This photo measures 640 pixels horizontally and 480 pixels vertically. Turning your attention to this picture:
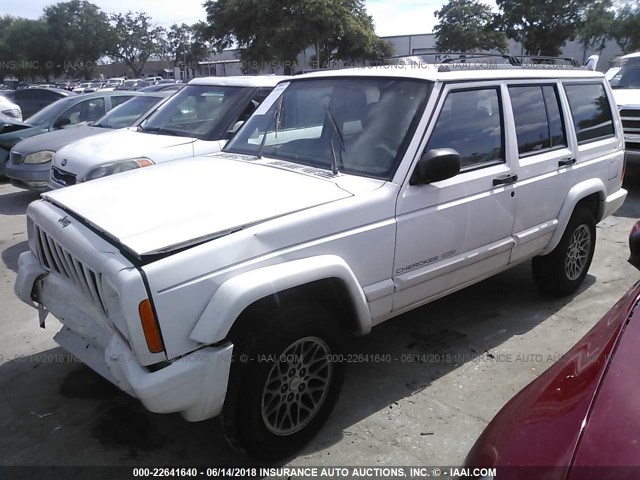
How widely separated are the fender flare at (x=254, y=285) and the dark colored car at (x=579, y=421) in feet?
3.56

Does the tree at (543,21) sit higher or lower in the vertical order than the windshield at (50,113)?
higher

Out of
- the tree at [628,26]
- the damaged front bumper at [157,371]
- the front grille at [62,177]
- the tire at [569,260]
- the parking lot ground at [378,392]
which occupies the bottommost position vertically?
the parking lot ground at [378,392]

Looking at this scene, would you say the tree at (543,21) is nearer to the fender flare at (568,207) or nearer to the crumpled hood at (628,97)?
the crumpled hood at (628,97)

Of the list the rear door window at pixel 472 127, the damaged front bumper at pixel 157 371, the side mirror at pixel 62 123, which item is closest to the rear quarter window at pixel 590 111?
the rear door window at pixel 472 127

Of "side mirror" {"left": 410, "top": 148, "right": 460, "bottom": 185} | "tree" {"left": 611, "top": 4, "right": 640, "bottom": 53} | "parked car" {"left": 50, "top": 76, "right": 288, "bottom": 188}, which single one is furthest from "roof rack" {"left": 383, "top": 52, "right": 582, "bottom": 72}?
"tree" {"left": 611, "top": 4, "right": 640, "bottom": 53}

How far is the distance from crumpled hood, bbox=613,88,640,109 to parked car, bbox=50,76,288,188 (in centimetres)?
653

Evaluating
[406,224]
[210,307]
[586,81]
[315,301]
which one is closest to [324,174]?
[406,224]

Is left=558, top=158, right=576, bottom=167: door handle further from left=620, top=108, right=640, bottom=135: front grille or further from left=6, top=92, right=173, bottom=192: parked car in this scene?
left=620, top=108, right=640, bottom=135: front grille

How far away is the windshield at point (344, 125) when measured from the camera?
326 centimetres

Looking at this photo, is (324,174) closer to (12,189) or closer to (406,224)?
(406,224)

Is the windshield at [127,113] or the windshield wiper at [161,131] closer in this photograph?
the windshield wiper at [161,131]

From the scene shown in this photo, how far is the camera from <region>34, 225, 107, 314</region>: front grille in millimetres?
2555

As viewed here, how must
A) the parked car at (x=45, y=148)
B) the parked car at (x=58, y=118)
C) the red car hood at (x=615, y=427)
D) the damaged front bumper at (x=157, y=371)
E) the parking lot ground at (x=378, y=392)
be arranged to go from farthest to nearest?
the parked car at (x=58, y=118)
the parked car at (x=45, y=148)
the parking lot ground at (x=378, y=392)
the damaged front bumper at (x=157, y=371)
the red car hood at (x=615, y=427)

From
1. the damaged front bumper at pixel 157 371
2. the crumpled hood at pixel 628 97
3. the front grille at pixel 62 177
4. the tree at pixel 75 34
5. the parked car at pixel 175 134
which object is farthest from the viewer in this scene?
the tree at pixel 75 34
